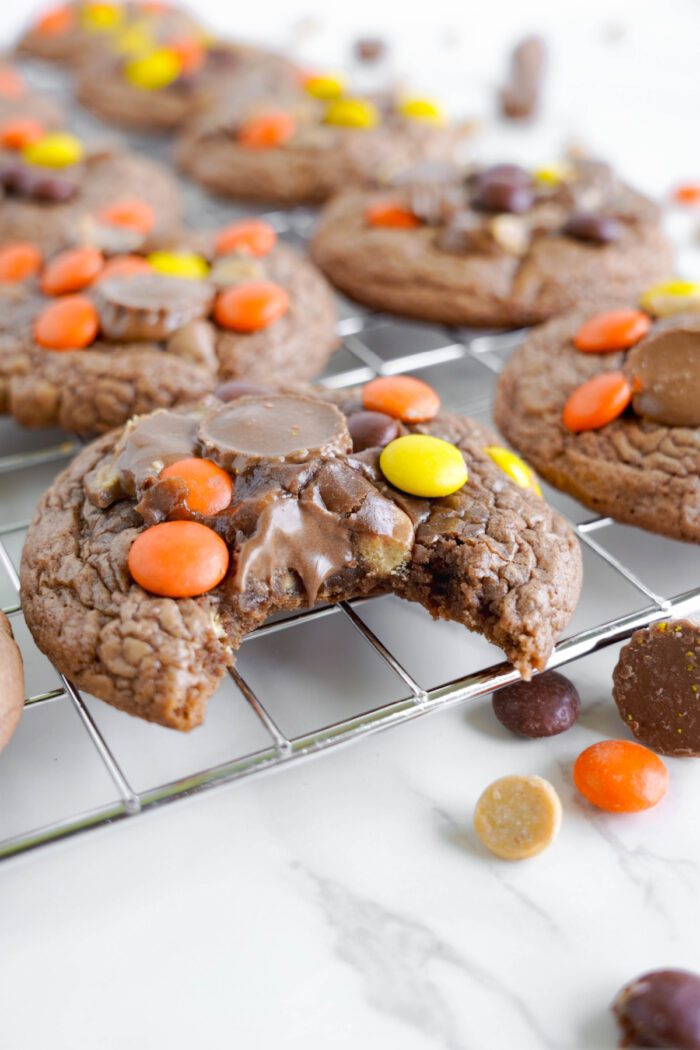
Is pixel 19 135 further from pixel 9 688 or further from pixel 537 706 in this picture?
pixel 537 706

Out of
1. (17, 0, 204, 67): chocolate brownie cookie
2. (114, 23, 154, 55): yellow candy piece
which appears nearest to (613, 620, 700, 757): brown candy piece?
(114, 23, 154, 55): yellow candy piece

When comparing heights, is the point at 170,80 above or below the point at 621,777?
above

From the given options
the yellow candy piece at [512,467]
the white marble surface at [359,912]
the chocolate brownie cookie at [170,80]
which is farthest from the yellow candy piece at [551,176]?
the white marble surface at [359,912]

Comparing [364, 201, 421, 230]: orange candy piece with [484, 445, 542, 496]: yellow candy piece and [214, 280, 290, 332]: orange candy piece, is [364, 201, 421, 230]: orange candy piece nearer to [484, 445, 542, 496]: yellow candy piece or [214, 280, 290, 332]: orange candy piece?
[214, 280, 290, 332]: orange candy piece

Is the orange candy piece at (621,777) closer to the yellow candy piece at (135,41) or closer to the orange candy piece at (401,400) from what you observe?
the orange candy piece at (401,400)

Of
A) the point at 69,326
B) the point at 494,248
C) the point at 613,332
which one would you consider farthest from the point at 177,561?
the point at 494,248
